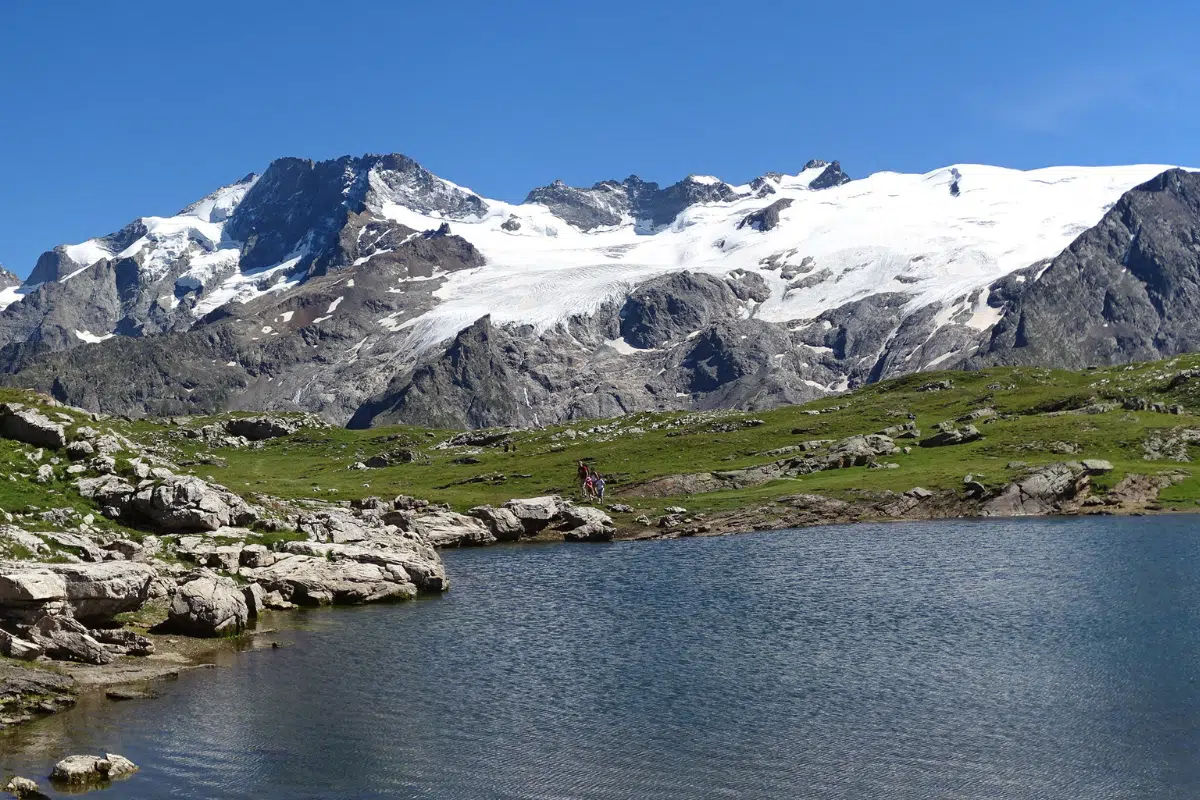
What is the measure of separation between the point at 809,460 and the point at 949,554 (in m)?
51.7

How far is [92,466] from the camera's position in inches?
2670

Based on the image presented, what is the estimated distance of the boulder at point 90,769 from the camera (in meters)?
34.1

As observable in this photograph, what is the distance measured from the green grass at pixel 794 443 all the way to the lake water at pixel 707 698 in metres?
37.7

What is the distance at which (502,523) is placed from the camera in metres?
109

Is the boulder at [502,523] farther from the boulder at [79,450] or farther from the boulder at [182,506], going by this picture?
the boulder at [79,450]

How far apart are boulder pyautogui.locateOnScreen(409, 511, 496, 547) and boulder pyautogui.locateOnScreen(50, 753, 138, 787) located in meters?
65.2

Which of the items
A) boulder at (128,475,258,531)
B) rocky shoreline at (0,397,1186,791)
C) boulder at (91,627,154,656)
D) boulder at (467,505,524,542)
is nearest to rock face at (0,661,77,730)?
rocky shoreline at (0,397,1186,791)

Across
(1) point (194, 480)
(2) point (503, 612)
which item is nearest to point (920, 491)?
(2) point (503, 612)

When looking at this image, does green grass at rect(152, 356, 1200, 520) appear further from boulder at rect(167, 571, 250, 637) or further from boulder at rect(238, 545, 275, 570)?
boulder at rect(167, 571, 250, 637)

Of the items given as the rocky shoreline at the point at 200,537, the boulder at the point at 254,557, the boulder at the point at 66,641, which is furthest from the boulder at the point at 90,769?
the boulder at the point at 254,557

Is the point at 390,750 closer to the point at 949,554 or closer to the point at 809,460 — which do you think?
the point at 949,554

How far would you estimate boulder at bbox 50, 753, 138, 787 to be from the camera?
1341 inches

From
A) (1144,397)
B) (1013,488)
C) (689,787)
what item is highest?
(1144,397)

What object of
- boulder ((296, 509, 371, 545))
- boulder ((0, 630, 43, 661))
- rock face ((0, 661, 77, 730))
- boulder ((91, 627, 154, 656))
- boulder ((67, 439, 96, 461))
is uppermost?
boulder ((67, 439, 96, 461))
